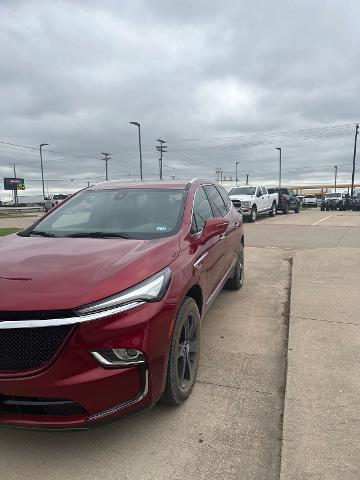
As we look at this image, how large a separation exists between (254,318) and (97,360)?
10.1ft

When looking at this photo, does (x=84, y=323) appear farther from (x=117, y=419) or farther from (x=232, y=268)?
(x=232, y=268)

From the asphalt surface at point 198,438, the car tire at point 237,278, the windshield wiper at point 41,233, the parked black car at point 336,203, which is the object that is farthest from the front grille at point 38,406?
the parked black car at point 336,203

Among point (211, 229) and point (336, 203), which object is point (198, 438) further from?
point (336, 203)

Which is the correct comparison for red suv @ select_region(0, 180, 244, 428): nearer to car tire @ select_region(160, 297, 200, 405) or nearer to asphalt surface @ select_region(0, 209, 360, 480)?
car tire @ select_region(160, 297, 200, 405)

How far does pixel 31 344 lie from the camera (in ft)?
7.94

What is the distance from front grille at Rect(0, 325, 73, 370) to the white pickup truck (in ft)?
58.7

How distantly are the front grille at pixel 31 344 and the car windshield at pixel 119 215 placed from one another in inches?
51.8

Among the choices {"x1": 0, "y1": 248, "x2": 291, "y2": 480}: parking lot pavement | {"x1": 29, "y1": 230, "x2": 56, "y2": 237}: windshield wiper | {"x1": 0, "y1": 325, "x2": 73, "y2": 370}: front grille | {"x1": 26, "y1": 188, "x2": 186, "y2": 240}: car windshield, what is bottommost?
{"x1": 0, "y1": 248, "x2": 291, "y2": 480}: parking lot pavement

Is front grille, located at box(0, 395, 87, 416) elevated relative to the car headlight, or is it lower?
lower

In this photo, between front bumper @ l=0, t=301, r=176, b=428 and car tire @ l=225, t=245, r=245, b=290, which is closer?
front bumper @ l=0, t=301, r=176, b=428

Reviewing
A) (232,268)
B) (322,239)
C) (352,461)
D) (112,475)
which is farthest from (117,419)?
(322,239)

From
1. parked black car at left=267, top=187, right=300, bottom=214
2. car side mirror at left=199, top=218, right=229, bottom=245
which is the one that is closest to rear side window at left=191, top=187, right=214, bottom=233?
car side mirror at left=199, top=218, right=229, bottom=245

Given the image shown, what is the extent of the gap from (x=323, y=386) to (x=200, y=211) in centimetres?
201

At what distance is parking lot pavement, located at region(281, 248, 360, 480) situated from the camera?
8.40 ft
